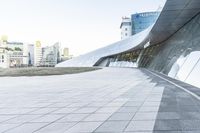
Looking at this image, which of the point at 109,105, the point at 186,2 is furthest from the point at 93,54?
the point at 109,105

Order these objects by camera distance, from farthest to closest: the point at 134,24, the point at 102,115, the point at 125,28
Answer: the point at 134,24 → the point at 125,28 → the point at 102,115

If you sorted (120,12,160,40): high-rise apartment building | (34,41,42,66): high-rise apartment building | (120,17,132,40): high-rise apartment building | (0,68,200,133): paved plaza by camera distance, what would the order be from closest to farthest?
1. (0,68,200,133): paved plaza
2. (34,41,42,66): high-rise apartment building
3. (120,17,132,40): high-rise apartment building
4. (120,12,160,40): high-rise apartment building

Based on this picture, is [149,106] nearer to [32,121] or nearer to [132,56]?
[32,121]

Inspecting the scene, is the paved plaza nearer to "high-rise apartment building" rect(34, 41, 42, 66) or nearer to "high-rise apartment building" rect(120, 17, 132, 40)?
"high-rise apartment building" rect(34, 41, 42, 66)

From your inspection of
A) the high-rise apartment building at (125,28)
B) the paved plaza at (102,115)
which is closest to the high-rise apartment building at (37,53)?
the high-rise apartment building at (125,28)

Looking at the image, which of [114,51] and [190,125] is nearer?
[190,125]

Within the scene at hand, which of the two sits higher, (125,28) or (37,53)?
(125,28)

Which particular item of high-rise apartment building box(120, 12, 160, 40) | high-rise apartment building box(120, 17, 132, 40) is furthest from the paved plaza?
high-rise apartment building box(120, 17, 132, 40)

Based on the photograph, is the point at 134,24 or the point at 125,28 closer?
the point at 125,28

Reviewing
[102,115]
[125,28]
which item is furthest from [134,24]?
[102,115]

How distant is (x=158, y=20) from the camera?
15.2 metres

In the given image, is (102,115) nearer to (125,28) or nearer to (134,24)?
(125,28)

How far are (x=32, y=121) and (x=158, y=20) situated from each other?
451 inches

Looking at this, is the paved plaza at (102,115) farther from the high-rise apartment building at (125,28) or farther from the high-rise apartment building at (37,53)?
the high-rise apartment building at (125,28)
